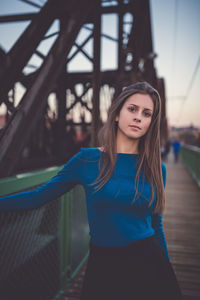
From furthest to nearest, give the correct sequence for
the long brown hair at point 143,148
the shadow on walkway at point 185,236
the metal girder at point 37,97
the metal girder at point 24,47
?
1. the shadow on walkway at point 185,236
2. the metal girder at point 24,47
3. the metal girder at point 37,97
4. the long brown hair at point 143,148

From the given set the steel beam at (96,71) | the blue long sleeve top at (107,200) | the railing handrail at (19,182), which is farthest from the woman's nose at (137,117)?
the steel beam at (96,71)

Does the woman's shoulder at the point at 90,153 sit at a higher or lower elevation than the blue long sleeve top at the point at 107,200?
higher

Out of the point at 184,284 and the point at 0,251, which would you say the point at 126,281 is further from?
the point at 184,284

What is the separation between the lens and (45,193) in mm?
1266

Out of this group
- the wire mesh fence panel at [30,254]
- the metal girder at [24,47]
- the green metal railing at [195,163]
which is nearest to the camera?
the wire mesh fence panel at [30,254]

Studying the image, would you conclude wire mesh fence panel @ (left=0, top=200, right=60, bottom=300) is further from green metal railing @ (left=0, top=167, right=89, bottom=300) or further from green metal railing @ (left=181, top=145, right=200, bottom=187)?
green metal railing @ (left=181, top=145, right=200, bottom=187)

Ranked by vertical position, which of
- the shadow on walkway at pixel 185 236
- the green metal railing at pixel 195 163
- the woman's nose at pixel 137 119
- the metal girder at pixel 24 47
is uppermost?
the metal girder at pixel 24 47

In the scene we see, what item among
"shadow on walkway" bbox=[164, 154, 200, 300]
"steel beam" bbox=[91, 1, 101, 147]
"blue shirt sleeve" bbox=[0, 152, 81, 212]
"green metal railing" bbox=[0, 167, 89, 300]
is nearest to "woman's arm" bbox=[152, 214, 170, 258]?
"blue shirt sleeve" bbox=[0, 152, 81, 212]

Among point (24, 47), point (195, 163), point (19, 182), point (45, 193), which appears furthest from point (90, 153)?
point (195, 163)

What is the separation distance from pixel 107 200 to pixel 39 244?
1.06 m

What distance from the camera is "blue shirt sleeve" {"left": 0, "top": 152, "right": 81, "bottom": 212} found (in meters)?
1.20

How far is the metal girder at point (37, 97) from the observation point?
1.79 m

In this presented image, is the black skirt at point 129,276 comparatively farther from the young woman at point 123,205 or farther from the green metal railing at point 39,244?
the green metal railing at point 39,244

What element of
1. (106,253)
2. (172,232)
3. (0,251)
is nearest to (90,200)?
(106,253)
